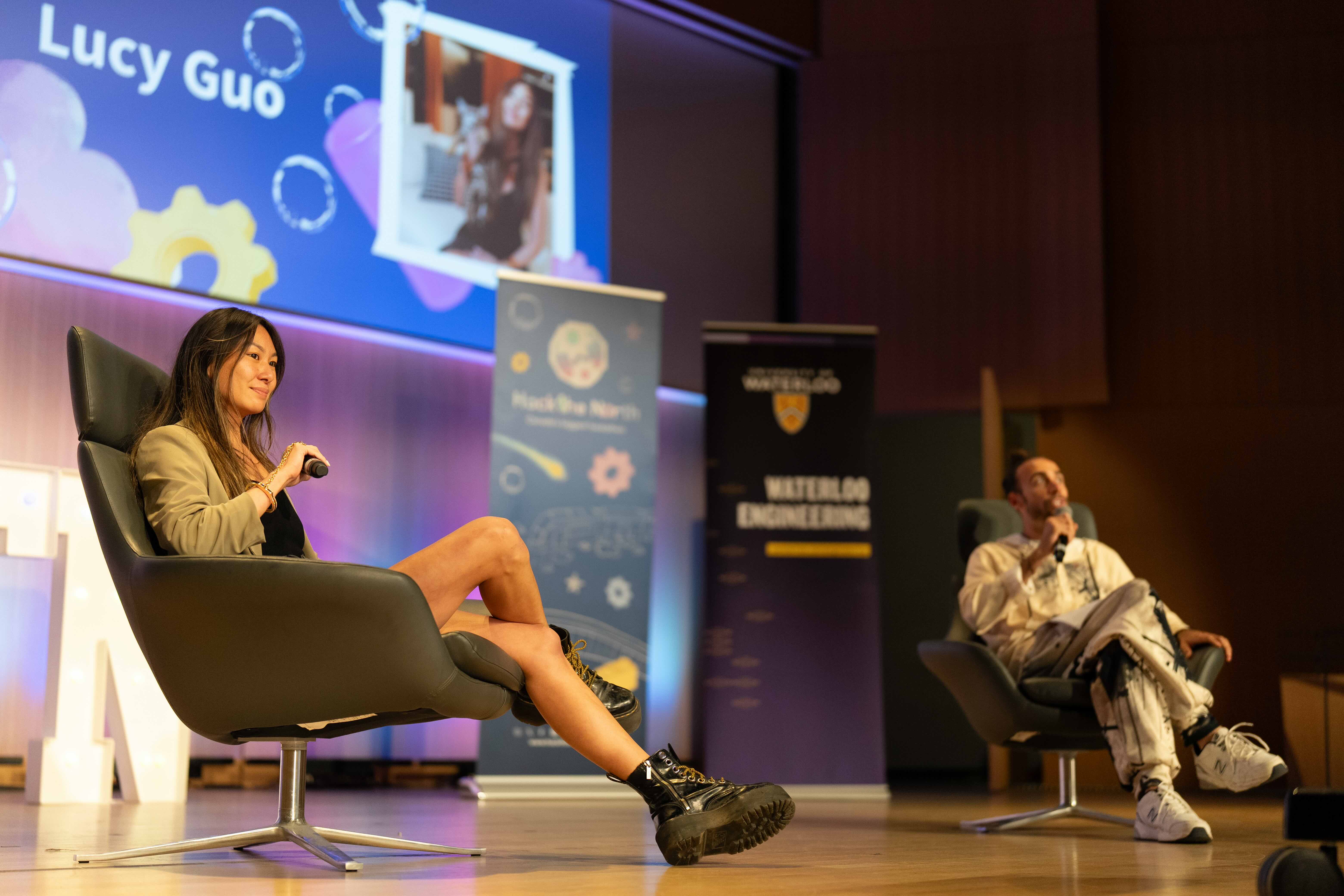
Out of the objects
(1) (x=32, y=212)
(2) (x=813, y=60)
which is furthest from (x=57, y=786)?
(2) (x=813, y=60)

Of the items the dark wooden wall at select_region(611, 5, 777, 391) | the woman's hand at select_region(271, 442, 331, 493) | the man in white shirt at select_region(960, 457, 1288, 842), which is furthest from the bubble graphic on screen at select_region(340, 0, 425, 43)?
the woman's hand at select_region(271, 442, 331, 493)

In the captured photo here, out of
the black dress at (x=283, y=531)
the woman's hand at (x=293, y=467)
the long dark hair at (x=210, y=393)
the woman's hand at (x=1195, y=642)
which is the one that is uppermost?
the long dark hair at (x=210, y=393)

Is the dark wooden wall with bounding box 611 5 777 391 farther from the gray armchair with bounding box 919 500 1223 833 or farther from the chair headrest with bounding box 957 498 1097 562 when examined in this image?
the gray armchair with bounding box 919 500 1223 833

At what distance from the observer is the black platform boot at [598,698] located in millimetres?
2184

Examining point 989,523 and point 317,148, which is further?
point 317,148

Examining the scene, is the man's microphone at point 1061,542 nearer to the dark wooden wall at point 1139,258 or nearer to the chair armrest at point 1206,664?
the chair armrest at point 1206,664

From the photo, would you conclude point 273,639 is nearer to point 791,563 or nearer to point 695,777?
point 695,777

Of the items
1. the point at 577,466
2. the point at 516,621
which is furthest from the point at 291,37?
the point at 516,621

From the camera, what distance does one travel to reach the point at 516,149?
539 cm

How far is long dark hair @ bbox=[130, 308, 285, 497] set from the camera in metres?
2.13

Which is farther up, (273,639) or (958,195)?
(958,195)

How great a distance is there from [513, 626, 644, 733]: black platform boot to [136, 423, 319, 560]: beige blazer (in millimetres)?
452

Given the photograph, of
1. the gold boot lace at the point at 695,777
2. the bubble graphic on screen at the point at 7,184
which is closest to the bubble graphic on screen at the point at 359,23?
the bubble graphic on screen at the point at 7,184

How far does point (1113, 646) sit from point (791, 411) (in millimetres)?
2285
